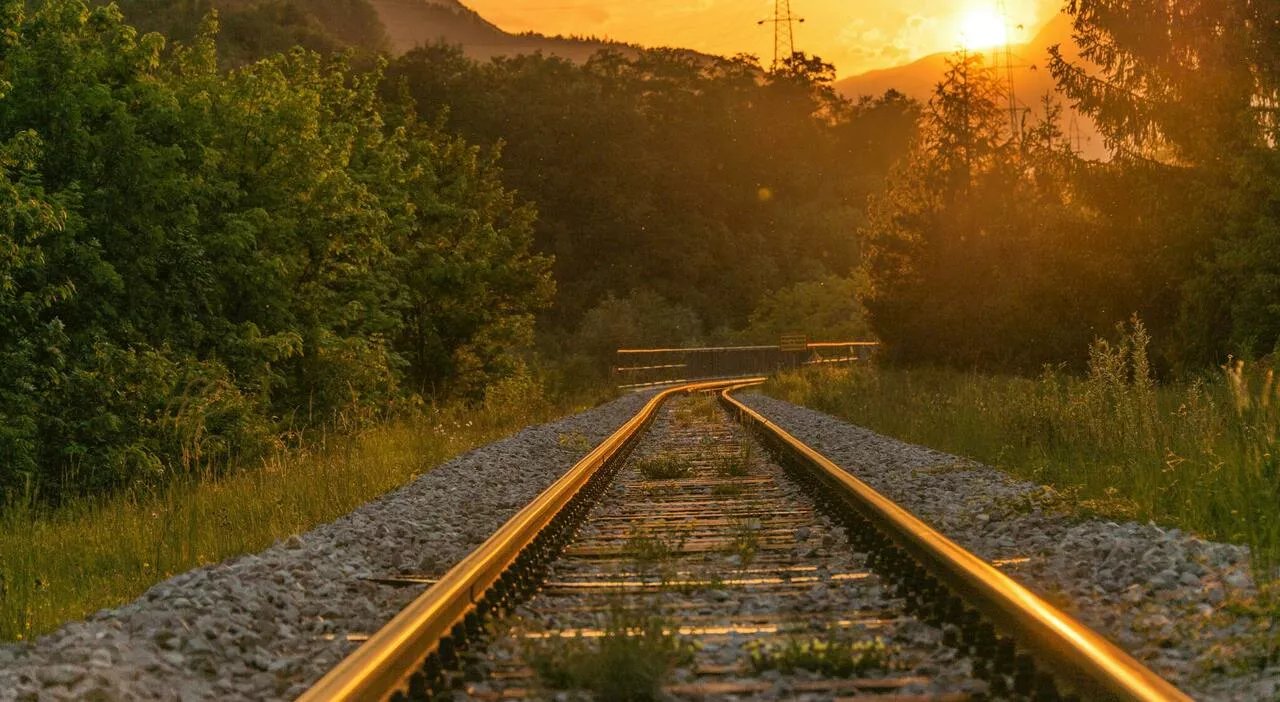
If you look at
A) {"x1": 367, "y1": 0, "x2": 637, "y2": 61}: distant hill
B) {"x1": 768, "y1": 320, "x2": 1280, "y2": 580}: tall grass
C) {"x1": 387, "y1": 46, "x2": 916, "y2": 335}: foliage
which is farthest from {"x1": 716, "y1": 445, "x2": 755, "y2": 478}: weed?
{"x1": 367, "y1": 0, "x2": 637, "y2": 61}: distant hill

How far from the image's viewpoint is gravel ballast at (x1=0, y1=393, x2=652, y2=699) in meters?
4.65

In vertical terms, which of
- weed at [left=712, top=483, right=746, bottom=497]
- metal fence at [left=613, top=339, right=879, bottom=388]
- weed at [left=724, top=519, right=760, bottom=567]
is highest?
weed at [left=724, top=519, right=760, bottom=567]

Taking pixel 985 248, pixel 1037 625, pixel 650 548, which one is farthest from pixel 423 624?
pixel 985 248

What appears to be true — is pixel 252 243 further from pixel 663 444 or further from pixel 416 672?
pixel 416 672

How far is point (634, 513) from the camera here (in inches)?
385

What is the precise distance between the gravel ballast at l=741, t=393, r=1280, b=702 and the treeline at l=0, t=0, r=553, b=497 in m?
6.36

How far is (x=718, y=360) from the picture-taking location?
184ft

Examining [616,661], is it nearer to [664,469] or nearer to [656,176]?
[664,469]

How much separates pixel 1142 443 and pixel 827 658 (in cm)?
609

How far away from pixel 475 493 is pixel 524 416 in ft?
41.5

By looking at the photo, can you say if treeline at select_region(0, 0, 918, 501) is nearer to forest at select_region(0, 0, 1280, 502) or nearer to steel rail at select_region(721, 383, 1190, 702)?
forest at select_region(0, 0, 1280, 502)

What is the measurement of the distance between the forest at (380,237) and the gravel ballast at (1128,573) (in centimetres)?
643

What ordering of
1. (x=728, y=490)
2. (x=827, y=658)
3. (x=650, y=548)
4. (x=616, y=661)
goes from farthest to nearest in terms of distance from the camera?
(x=728, y=490)
(x=650, y=548)
(x=827, y=658)
(x=616, y=661)

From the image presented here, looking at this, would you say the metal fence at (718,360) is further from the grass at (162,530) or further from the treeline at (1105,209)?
the grass at (162,530)
